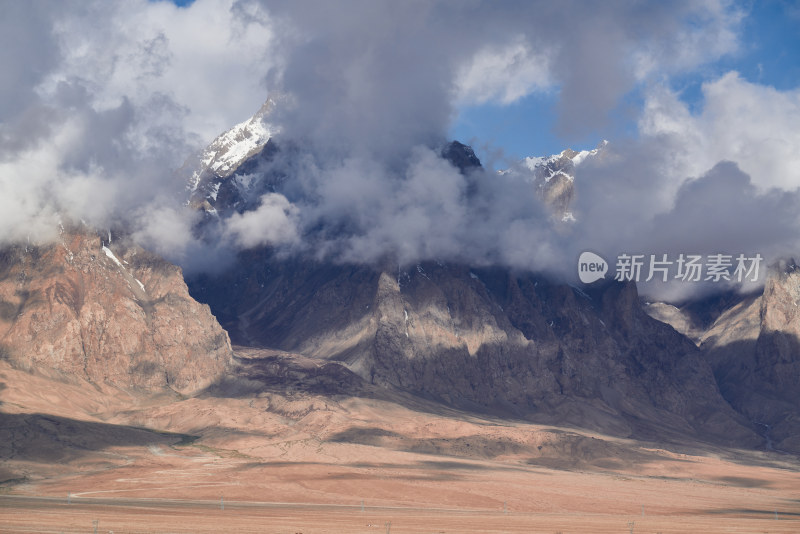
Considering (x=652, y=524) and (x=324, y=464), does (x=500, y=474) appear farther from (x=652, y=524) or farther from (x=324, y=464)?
(x=652, y=524)

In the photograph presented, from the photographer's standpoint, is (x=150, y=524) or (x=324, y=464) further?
(x=324, y=464)

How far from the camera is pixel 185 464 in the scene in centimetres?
18675

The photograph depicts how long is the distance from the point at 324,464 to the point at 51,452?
57819mm

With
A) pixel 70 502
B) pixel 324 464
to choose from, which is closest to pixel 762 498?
pixel 324 464

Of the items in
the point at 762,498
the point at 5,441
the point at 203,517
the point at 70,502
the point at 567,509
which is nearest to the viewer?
the point at 203,517

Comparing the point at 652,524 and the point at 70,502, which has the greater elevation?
the point at 652,524

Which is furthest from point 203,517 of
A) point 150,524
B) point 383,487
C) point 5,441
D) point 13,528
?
point 5,441

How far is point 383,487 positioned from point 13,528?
73091 millimetres

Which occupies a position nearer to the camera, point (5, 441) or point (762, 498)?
point (762, 498)

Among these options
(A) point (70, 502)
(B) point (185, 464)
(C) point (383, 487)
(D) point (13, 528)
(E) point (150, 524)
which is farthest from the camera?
(B) point (185, 464)

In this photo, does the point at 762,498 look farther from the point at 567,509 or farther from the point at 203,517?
the point at 203,517

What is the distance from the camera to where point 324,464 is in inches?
7613

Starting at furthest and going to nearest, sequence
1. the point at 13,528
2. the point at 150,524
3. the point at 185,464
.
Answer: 1. the point at 185,464
2. the point at 150,524
3. the point at 13,528

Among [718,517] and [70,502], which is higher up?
[718,517]
